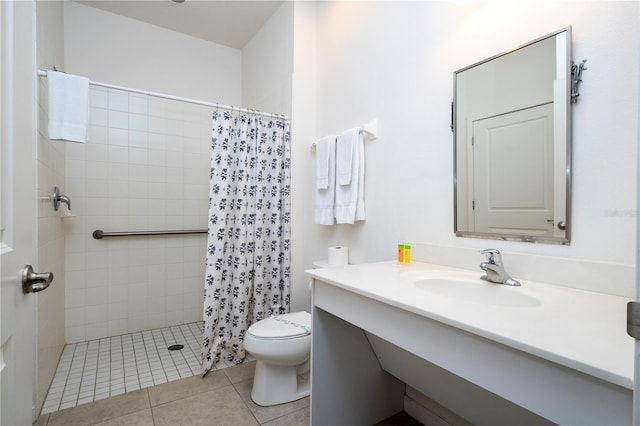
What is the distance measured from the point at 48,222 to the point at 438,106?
226cm

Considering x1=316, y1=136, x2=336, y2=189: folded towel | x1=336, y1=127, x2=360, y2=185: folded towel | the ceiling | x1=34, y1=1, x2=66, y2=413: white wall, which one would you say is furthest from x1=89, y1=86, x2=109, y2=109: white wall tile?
x1=336, y1=127, x2=360, y2=185: folded towel

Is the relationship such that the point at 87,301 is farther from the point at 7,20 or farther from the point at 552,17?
the point at 552,17

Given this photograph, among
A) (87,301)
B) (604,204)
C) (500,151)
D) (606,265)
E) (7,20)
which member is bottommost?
(87,301)

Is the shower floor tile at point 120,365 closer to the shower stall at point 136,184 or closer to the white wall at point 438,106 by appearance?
the shower stall at point 136,184

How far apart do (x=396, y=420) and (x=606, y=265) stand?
1.20m

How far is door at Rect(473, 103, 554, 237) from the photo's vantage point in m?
1.07

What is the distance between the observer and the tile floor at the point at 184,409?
4.89 ft

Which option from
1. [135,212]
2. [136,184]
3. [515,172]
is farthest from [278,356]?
[136,184]

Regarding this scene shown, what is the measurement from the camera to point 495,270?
110 centimetres

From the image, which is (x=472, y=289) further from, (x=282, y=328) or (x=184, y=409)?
(x=184, y=409)

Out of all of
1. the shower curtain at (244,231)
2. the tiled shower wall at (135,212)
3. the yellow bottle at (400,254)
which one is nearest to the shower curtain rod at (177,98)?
the shower curtain at (244,231)

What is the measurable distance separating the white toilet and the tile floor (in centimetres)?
5

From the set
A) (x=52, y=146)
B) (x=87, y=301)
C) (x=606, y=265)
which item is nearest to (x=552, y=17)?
(x=606, y=265)

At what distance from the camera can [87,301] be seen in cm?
242
